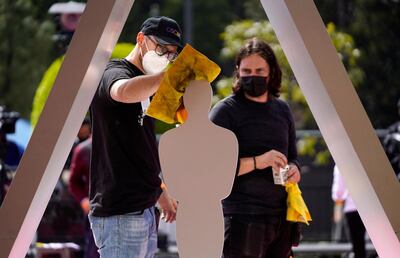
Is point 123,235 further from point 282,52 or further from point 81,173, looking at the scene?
point 282,52

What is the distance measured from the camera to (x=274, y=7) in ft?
16.1

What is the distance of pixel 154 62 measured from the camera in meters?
5.71

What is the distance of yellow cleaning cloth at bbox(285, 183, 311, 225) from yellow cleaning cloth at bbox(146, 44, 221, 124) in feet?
5.68

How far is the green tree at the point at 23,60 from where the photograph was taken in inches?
1051

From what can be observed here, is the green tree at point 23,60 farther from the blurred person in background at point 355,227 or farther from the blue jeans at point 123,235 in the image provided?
the blue jeans at point 123,235

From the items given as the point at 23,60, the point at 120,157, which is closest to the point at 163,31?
the point at 120,157

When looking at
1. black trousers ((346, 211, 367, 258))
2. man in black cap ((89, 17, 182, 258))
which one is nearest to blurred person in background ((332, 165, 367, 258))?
black trousers ((346, 211, 367, 258))

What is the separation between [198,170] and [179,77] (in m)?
0.43

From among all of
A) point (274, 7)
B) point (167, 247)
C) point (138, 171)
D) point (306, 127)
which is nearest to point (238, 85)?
point (138, 171)

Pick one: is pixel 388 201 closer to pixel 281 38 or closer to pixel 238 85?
pixel 281 38

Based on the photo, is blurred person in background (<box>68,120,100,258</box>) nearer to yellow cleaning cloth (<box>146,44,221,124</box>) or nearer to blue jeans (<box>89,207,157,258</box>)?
blue jeans (<box>89,207,157,258</box>)

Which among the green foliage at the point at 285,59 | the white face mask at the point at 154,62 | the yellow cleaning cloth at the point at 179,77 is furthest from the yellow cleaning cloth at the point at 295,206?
the green foliage at the point at 285,59

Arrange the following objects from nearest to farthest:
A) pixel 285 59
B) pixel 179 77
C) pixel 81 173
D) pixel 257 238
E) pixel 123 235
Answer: pixel 179 77 → pixel 123 235 → pixel 257 238 → pixel 81 173 → pixel 285 59

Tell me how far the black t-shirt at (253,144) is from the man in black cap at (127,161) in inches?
35.2
